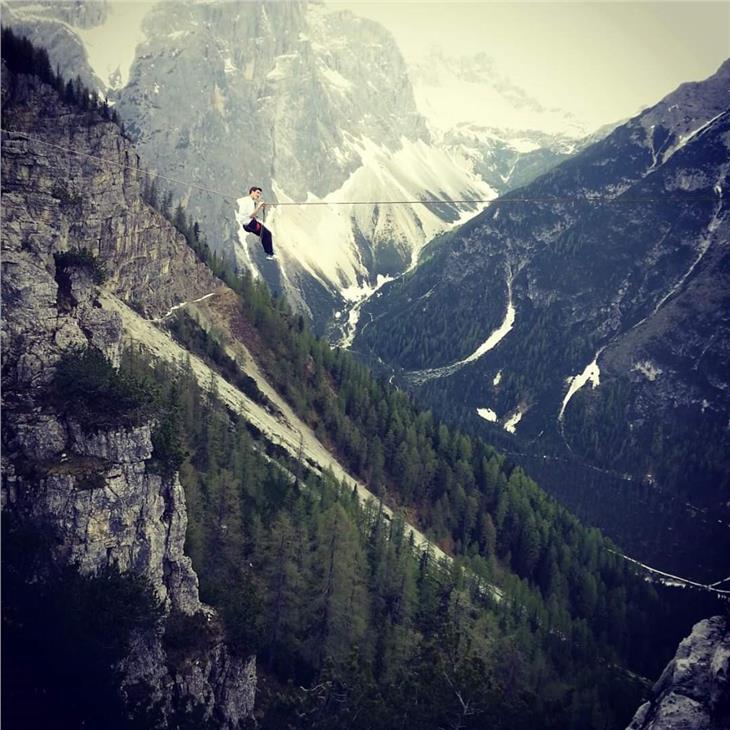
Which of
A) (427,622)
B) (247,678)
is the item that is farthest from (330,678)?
(427,622)

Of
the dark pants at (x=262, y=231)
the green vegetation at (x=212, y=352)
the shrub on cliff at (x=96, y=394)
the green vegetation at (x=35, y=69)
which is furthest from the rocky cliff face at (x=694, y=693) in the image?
Answer: the green vegetation at (x=35, y=69)

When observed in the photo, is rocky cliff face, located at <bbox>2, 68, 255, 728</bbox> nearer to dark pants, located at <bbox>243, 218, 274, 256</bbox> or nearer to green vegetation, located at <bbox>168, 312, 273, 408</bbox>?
dark pants, located at <bbox>243, 218, 274, 256</bbox>

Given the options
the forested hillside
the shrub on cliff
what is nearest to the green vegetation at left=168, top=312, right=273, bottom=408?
the forested hillside

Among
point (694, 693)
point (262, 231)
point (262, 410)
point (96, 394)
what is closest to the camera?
point (96, 394)

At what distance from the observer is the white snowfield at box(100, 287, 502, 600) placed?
108312 mm

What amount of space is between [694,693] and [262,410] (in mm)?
62225

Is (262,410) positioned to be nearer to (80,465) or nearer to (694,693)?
(80,465)

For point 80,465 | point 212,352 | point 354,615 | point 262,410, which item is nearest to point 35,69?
point 212,352

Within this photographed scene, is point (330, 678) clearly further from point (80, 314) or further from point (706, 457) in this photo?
point (706, 457)

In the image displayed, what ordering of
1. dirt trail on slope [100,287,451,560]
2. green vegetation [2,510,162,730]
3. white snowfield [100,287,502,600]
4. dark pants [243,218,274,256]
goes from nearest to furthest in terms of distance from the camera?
green vegetation [2,510,162,730] → dark pants [243,218,274,256] → white snowfield [100,287,502,600] → dirt trail on slope [100,287,451,560]

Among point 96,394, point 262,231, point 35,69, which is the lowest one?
point 96,394

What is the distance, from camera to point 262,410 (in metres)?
118

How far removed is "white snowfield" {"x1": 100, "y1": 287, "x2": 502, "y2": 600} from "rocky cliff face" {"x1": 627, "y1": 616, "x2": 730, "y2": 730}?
23616 millimetres

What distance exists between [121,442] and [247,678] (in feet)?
60.9
